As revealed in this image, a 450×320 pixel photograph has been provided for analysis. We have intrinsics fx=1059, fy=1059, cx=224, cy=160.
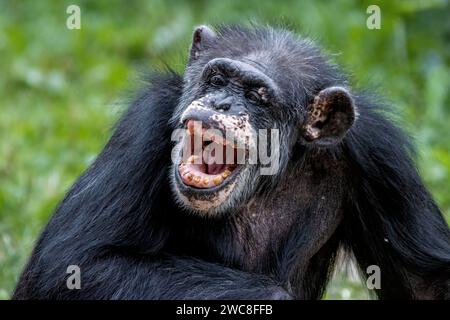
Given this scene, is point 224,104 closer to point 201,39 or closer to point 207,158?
point 207,158

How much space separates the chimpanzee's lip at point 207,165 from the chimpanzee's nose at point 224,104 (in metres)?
0.24

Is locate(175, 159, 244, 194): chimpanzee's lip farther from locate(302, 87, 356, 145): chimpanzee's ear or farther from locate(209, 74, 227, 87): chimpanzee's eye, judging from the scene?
locate(302, 87, 356, 145): chimpanzee's ear

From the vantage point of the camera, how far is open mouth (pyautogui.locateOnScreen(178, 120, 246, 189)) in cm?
686

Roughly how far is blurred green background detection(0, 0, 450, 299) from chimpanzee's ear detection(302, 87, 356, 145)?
1.95 metres

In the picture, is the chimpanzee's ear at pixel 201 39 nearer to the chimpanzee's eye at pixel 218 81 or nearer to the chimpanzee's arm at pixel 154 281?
the chimpanzee's eye at pixel 218 81

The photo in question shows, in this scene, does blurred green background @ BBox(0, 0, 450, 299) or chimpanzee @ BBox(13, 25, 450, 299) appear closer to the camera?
chimpanzee @ BBox(13, 25, 450, 299)

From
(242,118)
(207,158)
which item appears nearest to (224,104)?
(242,118)

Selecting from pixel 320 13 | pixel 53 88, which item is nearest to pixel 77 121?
pixel 53 88

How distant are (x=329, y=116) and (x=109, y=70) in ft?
23.9

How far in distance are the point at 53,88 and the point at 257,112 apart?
23.4 ft

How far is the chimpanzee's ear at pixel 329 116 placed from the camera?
7.29 meters

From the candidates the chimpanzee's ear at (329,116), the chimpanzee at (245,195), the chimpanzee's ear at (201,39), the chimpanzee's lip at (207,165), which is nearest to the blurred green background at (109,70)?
the chimpanzee at (245,195)

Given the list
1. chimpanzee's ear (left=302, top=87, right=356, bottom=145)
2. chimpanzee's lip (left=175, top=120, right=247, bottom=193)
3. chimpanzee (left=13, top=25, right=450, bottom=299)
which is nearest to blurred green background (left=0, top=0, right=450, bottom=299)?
chimpanzee (left=13, top=25, right=450, bottom=299)

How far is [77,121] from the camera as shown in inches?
504
